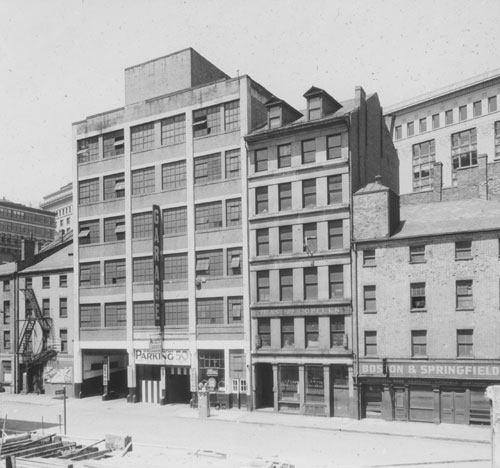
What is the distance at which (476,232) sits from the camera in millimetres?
36656

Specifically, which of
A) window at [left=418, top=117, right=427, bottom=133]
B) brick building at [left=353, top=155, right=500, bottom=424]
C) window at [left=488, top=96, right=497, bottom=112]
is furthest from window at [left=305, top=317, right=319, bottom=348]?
window at [left=418, top=117, right=427, bottom=133]

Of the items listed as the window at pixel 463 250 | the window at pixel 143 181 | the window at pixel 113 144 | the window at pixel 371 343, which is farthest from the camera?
the window at pixel 113 144

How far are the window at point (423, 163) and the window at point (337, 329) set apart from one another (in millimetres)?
55569

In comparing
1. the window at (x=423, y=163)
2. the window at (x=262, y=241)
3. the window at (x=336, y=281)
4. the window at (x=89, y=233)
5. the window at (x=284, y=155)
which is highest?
the window at (x=423, y=163)

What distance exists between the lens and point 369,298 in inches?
1575

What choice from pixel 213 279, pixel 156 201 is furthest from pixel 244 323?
pixel 156 201

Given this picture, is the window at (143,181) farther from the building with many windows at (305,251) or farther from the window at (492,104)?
the window at (492,104)

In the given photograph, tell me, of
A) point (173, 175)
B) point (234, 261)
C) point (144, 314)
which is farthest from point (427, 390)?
point (173, 175)

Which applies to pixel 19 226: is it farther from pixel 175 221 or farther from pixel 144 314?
pixel 175 221

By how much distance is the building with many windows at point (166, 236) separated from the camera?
148 ft

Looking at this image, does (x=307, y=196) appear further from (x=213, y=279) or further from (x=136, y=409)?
(x=136, y=409)

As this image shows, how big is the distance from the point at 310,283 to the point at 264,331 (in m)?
5.02

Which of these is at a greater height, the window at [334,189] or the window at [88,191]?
the window at [88,191]

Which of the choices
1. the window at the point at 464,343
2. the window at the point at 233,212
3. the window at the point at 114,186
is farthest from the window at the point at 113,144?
the window at the point at 464,343
